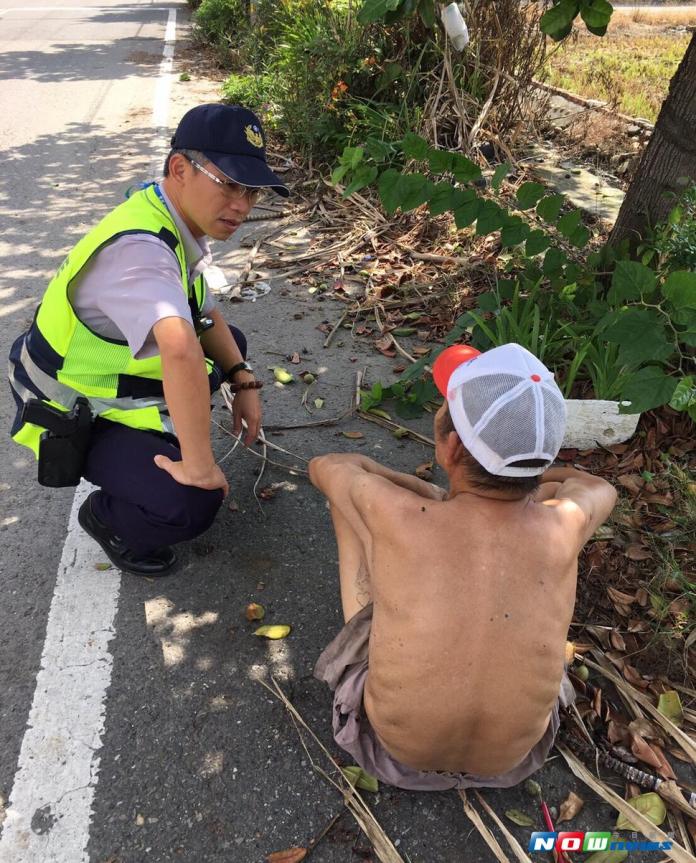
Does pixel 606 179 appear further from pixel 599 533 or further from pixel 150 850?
pixel 150 850

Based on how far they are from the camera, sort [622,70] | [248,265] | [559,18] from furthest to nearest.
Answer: [622,70] < [248,265] < [559,18]

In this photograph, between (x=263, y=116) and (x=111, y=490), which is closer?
(x=111, y=490)

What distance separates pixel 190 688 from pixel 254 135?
6.10ft

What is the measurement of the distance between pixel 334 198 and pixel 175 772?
5.17 meters

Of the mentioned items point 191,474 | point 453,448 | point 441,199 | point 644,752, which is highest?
point 441,199

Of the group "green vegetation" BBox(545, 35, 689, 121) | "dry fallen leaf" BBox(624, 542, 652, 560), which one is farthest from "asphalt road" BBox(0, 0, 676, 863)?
"green vegetation" BBox(545, 35, 689, 121)

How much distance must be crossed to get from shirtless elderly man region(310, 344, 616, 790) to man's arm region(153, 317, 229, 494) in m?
0.64

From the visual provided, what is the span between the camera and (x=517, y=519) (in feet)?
5.05

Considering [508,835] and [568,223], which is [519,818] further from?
[568,223]

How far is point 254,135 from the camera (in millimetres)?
2160

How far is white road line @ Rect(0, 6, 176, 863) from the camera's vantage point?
1.79 meters

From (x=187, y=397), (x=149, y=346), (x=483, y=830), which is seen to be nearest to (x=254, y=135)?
(x=149, y=346)

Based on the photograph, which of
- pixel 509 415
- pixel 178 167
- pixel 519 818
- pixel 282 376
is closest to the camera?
pixel 509 415

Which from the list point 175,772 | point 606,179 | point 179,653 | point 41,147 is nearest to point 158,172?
point 41,147
